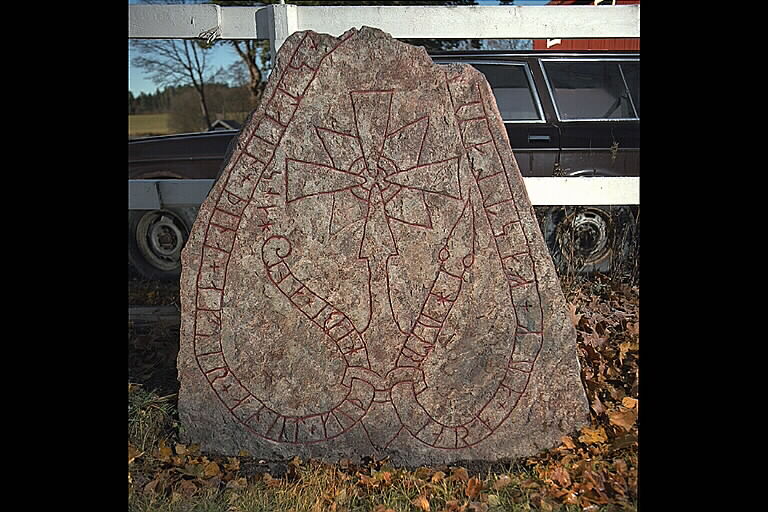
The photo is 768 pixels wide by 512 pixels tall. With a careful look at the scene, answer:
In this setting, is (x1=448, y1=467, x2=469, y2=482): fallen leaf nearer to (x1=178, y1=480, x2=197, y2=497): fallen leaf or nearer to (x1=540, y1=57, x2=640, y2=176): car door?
(x1=178, y1=480, x2=197, y2=497): fallen leaf

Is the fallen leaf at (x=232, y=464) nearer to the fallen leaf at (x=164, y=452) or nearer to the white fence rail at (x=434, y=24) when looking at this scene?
the fallen leaf at (x=164, y=452)

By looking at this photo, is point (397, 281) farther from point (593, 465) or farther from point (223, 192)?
point (593, 465)

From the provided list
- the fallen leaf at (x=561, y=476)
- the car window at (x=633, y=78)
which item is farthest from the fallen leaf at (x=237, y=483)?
the car window at (x=633, y=78)

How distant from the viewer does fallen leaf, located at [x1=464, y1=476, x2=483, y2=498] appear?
2.73 meters

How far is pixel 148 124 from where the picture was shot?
14766 mm

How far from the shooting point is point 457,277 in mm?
2939

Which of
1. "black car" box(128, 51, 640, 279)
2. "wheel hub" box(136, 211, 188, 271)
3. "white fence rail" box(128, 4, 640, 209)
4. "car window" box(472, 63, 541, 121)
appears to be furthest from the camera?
"wheel hub" box(136, 211, 188, 271)

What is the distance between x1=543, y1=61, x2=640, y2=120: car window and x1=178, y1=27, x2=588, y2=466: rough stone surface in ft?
7.73

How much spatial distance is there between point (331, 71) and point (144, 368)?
1866 millimetres

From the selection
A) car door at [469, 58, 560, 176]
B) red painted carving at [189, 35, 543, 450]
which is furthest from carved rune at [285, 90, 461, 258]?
car door at [469, 58, 560, 176]

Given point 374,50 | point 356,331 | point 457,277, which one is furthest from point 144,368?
point 374,50

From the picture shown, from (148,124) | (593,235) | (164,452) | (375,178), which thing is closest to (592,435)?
(375,178)

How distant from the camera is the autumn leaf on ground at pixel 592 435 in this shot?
116 inches

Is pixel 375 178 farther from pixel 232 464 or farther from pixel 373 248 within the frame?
pixel 232 464
